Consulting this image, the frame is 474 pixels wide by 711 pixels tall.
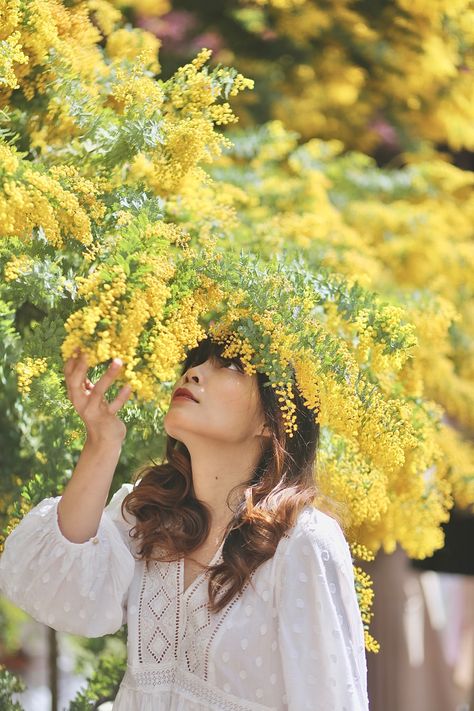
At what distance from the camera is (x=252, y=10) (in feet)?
12.4

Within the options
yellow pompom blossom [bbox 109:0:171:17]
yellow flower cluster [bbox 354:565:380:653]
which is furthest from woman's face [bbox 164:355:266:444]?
yellow pompom blossom [bbox 109:0:171:17]

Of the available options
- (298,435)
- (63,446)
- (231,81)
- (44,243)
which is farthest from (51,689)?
(231,81)

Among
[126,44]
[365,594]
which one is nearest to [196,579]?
[365,594]

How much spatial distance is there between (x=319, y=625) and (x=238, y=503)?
1.00 feet

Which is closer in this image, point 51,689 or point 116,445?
point 116,445

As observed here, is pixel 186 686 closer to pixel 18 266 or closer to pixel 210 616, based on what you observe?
pixel 210 616

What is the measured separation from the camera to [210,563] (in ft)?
5.93

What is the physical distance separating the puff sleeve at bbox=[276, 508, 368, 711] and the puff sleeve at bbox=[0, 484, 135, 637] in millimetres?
300

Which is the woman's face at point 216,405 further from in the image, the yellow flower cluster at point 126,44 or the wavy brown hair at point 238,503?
the yellow flower cluster at point 126,44

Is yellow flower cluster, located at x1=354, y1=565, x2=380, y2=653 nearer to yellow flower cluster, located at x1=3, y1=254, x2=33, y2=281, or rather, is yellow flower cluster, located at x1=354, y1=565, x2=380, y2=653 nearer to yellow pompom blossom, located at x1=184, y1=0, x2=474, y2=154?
yellow flower cluster, located at x1=3, y1=254, x2=33, y2=281

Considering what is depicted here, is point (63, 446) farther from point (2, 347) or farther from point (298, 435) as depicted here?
point (298, 435)

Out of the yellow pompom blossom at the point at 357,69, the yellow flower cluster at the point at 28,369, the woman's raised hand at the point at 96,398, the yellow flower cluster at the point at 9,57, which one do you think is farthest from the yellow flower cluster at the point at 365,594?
the yellow pompom blossom at the point at 357,69

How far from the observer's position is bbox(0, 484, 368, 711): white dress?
1.62m

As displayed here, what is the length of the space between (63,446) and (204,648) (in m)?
0.59
